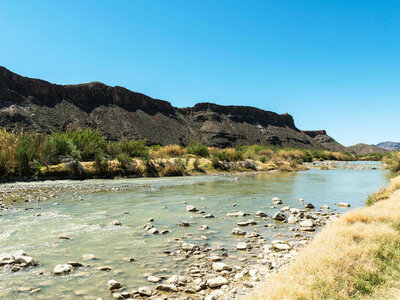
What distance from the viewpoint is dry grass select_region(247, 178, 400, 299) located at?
10.8ft

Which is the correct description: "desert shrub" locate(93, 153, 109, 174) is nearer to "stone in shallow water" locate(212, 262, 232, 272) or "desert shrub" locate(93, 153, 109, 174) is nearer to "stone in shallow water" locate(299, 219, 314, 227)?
"stone in shallow water" locate(299, 219, 314, 227)

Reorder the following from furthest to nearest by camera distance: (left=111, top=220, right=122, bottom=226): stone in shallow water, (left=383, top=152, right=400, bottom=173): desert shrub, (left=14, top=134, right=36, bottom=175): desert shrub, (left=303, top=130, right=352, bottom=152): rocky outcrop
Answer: (left=303, top=130, right=352, bottom=152): rocky outcrop → (left=383, top=152, right=400, bottom=173): desert shrub → (left=14, top=134, right=36, bottom=175): desert shrub → (left=111, top=220, right=122, bottom=226): stone in shallow water

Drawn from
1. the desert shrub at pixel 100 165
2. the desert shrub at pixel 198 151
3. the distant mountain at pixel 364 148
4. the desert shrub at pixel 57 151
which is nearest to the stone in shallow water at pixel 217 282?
the desert shrub at pixel 100 165

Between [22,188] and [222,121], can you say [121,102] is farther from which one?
[22,188]

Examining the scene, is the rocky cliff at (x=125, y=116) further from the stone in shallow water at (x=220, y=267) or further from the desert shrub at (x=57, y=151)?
the stone in shallow water at (x=220, y=267)

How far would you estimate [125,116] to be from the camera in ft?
231

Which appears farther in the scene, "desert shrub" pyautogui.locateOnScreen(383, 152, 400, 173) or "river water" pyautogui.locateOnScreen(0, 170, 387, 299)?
"desert shrub" pyautogui.locateOnScreen(383, 152, 400, 173)

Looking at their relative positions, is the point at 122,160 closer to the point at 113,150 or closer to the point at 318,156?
the point at 113,150

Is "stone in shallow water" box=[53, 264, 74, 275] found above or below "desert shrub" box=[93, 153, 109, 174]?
below

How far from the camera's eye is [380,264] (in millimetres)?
4379

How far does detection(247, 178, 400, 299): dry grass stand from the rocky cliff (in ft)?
160

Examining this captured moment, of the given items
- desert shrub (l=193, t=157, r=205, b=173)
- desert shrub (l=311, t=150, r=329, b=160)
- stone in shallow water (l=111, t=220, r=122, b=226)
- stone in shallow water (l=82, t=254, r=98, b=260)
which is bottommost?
stone in shallow water (l=111, t=220, r=122, b=226)

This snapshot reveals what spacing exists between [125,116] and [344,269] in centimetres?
7125

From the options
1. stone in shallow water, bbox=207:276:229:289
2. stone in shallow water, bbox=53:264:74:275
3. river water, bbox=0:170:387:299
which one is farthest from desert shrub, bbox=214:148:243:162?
stone in shallow water, bbox=207:276:229:289
